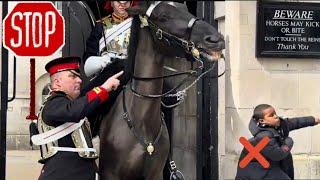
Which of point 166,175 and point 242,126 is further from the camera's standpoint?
point 242,126

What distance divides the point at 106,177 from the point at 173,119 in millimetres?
1277

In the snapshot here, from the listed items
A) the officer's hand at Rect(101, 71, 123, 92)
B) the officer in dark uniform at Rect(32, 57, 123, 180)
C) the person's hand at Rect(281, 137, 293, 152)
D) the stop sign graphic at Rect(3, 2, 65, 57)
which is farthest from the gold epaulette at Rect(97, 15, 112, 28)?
the person's hand at Rect(281, 137, 293, 152)

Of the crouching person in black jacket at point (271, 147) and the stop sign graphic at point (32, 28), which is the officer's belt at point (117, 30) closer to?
the stop sign graphic at point (32, 28)

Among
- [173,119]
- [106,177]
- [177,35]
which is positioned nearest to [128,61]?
[177,35]

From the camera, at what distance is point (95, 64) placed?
14.8ft

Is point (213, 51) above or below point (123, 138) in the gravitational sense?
above

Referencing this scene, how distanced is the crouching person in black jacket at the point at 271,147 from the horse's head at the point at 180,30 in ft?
2.72

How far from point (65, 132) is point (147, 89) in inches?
22.6

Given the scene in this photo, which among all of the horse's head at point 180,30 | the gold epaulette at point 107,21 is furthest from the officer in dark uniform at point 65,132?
the gold epaulette at point 107,21

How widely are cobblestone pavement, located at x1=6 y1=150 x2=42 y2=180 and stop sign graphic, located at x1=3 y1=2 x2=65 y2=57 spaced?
4.28 feet

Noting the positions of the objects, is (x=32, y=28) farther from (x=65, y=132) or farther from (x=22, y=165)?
(x=22, y=165)

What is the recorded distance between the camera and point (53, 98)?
3.83 meters

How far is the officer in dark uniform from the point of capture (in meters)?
3.79

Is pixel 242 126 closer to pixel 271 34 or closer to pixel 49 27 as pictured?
pixel 271 34
